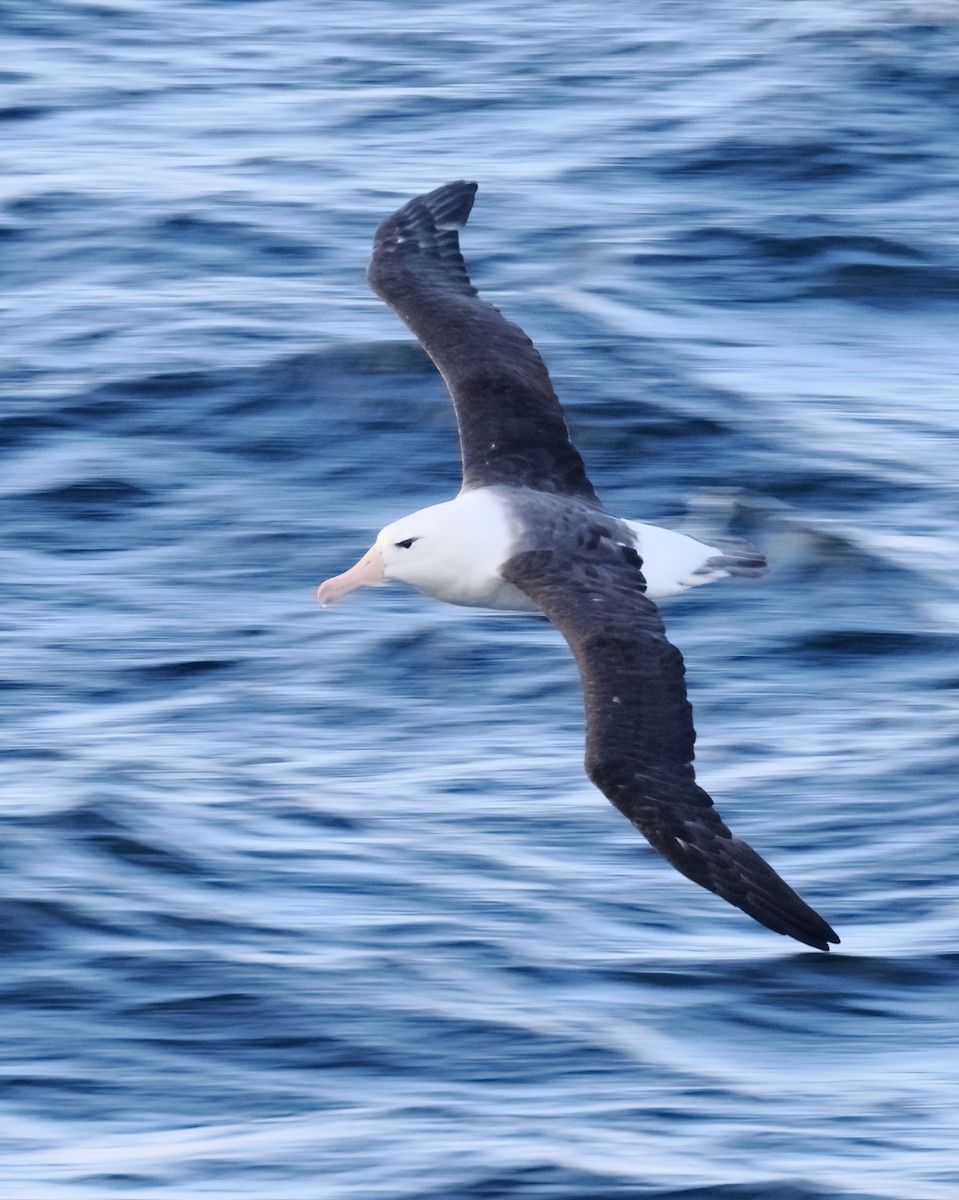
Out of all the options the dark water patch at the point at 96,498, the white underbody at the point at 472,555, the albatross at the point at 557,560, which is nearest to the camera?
the albatross at the point at 557,560

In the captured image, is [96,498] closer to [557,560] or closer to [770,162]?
[557,560]

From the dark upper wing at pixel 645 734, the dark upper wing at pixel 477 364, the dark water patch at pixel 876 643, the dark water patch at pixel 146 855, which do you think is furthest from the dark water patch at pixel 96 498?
the dark upper wing at pixel 645 734

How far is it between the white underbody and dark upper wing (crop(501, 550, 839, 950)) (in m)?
0.13

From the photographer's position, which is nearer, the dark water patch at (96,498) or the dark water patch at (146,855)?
the dark water patch at (146,855)

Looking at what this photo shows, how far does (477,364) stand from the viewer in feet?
30.9

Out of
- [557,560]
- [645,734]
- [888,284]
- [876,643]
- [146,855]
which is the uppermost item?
[888,284]

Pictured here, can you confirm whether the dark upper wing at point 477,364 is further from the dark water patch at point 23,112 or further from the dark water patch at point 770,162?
the dark water patch at point 23,112

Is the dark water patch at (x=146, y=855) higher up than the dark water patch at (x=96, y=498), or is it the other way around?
the dark water patch at (x=96, y=498)

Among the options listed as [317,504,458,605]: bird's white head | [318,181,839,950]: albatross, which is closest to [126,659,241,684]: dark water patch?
[318,181,839,950]: albatross

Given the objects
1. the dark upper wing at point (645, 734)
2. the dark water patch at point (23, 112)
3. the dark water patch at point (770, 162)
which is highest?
the dark water patch at point (23, 112)

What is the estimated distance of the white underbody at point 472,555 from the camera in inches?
326

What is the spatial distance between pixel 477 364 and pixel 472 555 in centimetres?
142

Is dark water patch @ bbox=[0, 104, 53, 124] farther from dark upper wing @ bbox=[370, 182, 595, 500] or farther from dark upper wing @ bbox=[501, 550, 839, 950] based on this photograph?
dark upper wing @ bbox=[501, 550, 839, 950]

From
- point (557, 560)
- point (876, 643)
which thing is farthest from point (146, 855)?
point (876, 643)
